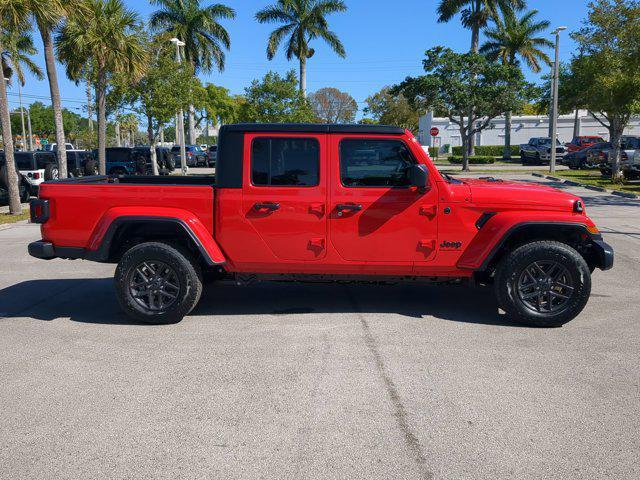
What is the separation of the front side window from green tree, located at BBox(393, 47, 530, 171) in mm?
29738

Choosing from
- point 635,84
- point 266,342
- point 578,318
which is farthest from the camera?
point 635,84

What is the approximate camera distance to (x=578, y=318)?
614cm

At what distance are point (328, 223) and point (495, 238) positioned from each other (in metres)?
1.57

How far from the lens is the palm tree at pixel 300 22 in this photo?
41.3 metres

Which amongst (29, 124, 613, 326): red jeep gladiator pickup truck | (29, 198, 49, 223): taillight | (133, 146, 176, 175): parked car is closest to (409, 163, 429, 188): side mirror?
(29, 124, 613, 326): red jeep gladiator pickup truck

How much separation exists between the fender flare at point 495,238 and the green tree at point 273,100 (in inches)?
1138

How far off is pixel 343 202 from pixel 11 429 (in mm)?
3290

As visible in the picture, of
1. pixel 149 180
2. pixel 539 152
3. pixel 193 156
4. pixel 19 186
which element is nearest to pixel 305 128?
pixel 149 180

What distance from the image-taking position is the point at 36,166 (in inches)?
824

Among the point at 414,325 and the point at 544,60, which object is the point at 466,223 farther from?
the point at 544,60

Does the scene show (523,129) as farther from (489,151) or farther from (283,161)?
(283,161)

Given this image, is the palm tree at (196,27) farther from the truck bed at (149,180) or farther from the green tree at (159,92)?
the truck bed at (149,180)

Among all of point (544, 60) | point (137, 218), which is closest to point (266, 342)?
point (137, 218)

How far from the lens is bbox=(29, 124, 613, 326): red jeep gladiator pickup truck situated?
18.7ft
